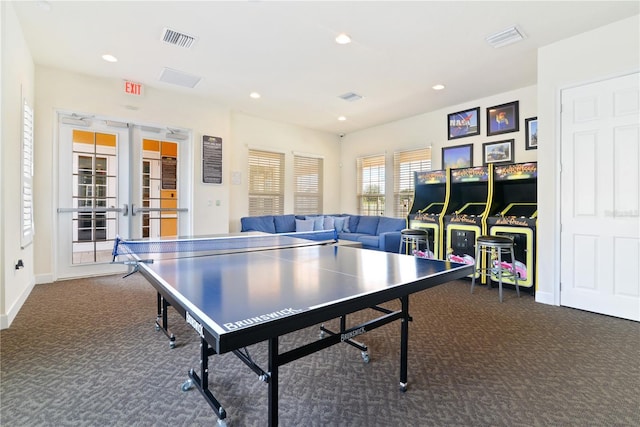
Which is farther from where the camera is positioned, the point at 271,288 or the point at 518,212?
the point at 518,212

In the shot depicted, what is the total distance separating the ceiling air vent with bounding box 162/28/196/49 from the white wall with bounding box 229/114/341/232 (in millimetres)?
2698

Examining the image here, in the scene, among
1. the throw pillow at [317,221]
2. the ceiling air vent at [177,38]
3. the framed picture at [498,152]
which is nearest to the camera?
the ceiling air vent at [177,38]

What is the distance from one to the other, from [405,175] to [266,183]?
9.94 ft

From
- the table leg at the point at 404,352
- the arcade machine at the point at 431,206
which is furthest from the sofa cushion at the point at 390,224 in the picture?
the table leg at the point at 404,352

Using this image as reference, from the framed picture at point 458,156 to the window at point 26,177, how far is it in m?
6.18

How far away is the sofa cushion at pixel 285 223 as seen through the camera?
22.0 feet

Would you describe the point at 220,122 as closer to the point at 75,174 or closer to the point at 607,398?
the point at 75,174

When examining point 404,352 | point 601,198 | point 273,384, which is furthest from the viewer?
point 601,198

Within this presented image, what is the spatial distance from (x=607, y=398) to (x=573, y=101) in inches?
121

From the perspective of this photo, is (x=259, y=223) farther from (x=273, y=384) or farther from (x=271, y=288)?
(x=273, y=384)

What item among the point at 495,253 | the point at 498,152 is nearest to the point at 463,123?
the point at 498,152

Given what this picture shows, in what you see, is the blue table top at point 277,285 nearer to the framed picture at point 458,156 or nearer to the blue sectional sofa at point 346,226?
the blue sectional sofa at point 346,226

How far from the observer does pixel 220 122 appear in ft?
19.6

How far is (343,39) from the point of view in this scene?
11.6 ft
